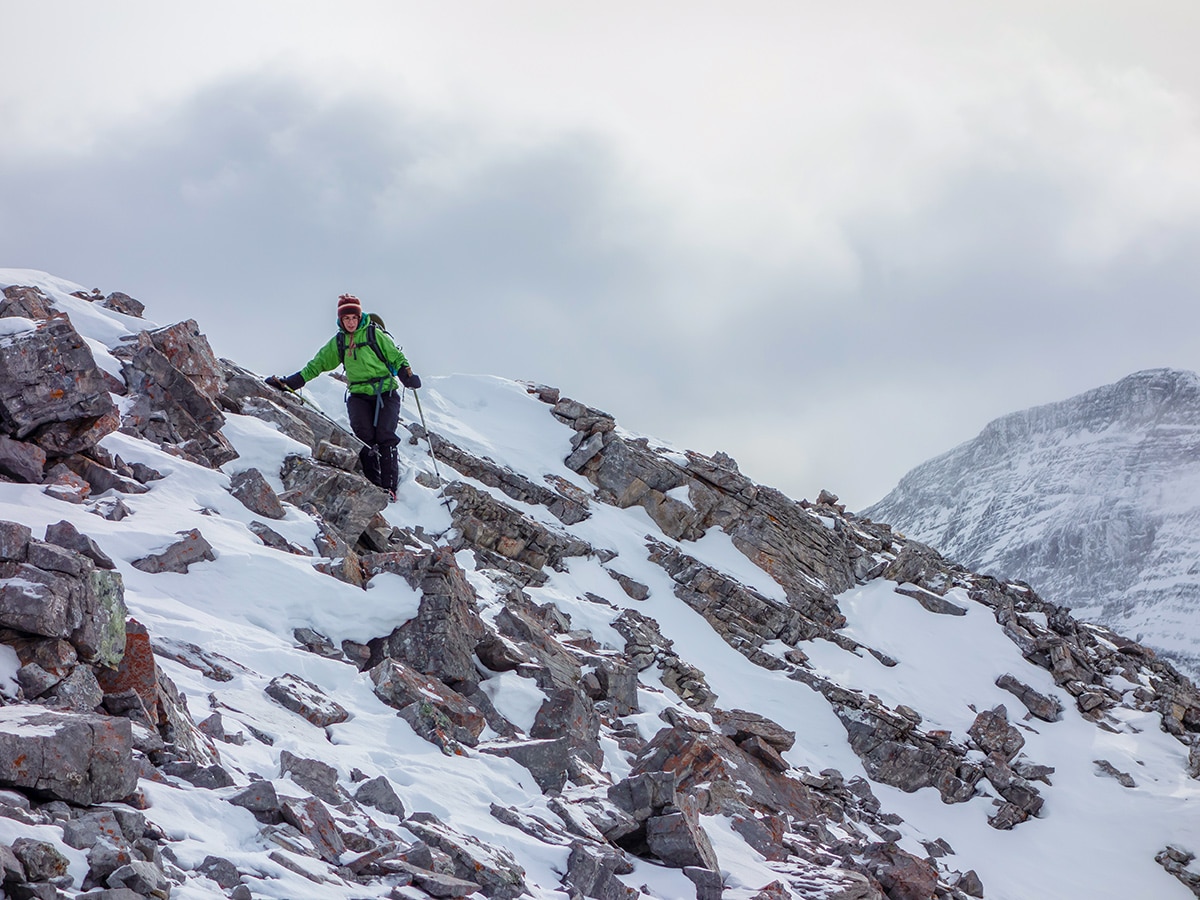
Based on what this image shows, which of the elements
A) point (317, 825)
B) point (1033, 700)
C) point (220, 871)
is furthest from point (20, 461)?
point (1033, 700)

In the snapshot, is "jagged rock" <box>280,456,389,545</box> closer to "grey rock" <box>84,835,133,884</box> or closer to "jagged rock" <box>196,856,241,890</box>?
"jagged rock" <box>196,856,241,890</box>

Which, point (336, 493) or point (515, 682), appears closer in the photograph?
point (515, 682)

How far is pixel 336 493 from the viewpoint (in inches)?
580

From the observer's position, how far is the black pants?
48.9ft

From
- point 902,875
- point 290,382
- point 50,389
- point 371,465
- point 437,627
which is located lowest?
point 902,875

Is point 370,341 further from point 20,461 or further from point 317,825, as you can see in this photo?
point 317,825

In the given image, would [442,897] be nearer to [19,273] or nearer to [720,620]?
[19,273]

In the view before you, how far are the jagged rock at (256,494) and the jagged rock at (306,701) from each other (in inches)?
171

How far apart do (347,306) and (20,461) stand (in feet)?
17.0

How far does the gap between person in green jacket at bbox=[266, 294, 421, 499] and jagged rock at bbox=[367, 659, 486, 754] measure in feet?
16.2

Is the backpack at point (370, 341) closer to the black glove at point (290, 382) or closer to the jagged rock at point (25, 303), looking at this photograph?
the black glove at point (290, 382)

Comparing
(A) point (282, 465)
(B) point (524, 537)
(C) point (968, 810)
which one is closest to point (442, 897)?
(A) point (282, 465)

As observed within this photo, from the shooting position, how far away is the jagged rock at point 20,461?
998 centimetres

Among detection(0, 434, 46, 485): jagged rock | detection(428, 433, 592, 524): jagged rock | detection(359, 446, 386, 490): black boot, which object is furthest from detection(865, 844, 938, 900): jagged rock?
detection(428, 433, 592, 524): jagged rock
